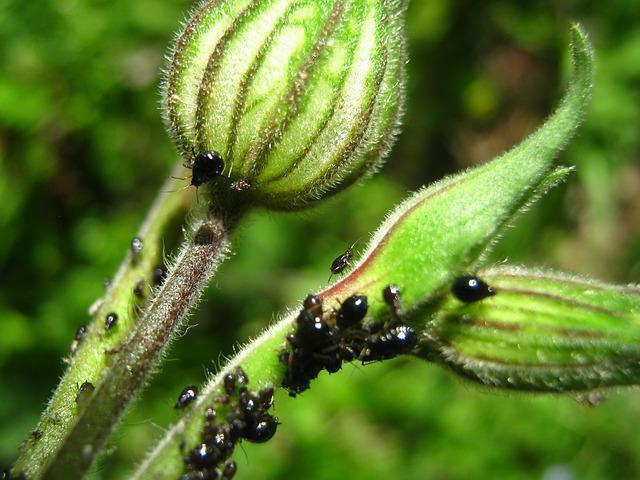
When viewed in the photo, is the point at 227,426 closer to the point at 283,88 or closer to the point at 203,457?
the point at 203,457

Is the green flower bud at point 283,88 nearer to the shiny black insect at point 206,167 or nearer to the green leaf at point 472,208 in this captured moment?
the shiny black insect at point 206,167

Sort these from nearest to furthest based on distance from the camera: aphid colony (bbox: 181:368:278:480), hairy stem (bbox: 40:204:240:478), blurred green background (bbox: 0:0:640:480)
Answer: hairy stem (bbox: 40:204:240:478), aphid colony (bbox: 181:368:278:480), blurred green background (bbox: 0:0:640:480)

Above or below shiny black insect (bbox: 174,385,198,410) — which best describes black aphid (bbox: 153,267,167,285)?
above

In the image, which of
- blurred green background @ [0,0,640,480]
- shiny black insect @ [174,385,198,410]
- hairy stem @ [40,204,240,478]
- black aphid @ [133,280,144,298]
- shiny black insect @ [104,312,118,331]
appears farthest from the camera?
blurred green background @ [0,0,640,480]

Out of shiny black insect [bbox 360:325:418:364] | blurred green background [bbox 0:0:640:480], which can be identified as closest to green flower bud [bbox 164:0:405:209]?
shiny black insect [bbox 360:325:418:364]

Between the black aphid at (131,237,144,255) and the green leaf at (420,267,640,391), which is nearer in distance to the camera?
the green leaf at (420,267,640,391)

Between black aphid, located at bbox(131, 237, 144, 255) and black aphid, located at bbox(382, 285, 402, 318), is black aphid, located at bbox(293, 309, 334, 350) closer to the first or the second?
black aphid, located at bbox(382, 285, 402, 318)

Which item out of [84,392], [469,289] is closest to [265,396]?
[84,392]

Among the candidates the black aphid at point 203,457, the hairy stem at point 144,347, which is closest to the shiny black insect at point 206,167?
the hairy stem at point 144,347
